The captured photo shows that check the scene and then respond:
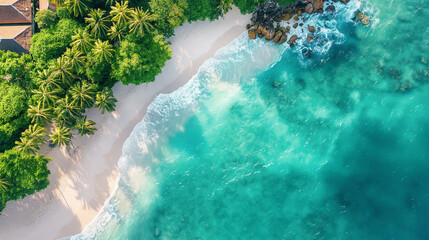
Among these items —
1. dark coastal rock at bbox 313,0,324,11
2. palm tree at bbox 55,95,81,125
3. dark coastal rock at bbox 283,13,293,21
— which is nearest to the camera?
palm tree at bbox 55,95,81,125

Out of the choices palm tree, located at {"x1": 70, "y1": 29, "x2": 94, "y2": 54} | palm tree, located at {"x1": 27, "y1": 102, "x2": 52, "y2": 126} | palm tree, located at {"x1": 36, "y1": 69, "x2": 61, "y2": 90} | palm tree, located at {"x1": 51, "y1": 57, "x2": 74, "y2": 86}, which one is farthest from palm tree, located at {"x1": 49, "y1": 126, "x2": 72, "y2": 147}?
palm tree, located at {"x1": 70, "y1": 29, "x2": 94, "y2": 54}

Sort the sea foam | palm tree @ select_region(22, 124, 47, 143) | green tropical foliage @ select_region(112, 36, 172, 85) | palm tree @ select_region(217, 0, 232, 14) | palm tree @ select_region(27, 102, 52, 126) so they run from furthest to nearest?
the sea foam → palm tree @ select_region(217, 0, 232, 14) → palm tree @ select_region(22, 124, 47, 143) → palm tree @ select_region(27, 102, 52, 126) → green tropical foliage @ select_region(112, 36, 172, 85)

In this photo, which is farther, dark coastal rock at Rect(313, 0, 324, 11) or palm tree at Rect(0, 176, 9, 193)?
dark coastal rock at Rect(313, 0, 324, 11)

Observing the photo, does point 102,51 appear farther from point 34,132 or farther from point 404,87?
point 404,87

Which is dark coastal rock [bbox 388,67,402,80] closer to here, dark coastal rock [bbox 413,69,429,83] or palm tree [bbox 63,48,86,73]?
dark coastal rock [bbox 413,69,429,83]

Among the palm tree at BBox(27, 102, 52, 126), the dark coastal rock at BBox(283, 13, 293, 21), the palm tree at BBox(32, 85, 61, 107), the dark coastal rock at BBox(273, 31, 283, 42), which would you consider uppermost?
the palm tree at BBox(32, 85, 61, 107)

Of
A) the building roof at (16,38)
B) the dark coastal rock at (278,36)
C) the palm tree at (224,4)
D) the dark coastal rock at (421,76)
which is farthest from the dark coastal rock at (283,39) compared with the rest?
the building roof at (16,38)

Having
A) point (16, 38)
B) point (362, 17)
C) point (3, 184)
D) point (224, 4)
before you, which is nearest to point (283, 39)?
point (224, 4)

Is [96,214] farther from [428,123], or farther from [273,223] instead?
[428,123]
